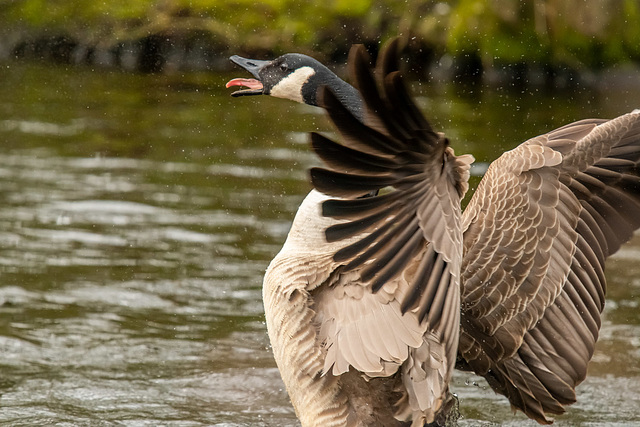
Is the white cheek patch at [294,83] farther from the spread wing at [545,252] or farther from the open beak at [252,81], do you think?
the spread wing at [545,252]

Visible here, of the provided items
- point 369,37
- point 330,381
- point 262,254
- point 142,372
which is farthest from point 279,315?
point 369,37

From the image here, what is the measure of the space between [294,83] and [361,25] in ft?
41.9

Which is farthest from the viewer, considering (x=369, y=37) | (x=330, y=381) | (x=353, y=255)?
(x=369, y=37)

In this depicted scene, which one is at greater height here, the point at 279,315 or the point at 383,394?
the point at 279,315

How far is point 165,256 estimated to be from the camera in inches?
317

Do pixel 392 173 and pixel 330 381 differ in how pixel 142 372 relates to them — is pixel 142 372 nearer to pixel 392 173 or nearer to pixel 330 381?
pixel 330 381

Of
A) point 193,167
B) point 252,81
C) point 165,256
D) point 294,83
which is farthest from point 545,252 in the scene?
point 193,167

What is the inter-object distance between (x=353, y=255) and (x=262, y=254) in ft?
16.8

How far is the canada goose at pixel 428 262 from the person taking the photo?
10.1 feet

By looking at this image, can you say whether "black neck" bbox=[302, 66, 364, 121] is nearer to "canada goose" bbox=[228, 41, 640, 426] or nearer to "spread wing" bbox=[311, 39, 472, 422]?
"canada goose" bbox=[228, 41, 640, 426]

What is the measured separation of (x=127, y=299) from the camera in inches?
280

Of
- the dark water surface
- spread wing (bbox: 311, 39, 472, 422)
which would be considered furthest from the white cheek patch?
the dark water surface

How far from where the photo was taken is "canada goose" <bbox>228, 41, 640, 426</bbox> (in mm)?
3072

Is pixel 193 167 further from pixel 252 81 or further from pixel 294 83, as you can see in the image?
pixel 294 83
